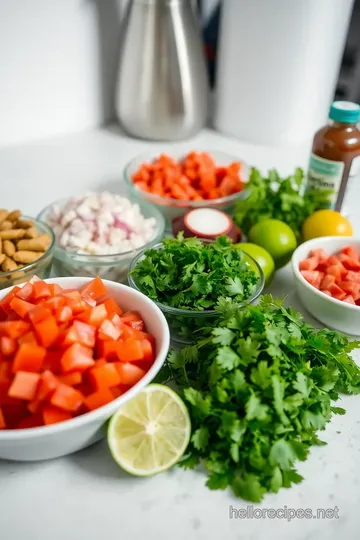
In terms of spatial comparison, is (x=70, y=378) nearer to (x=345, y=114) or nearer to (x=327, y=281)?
(x=327, y=281)

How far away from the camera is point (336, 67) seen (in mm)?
1896

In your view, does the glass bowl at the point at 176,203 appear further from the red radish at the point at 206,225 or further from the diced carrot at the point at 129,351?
the diced carrot at the point at 129,351

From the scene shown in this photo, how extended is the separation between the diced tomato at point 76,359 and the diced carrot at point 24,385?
5 cm

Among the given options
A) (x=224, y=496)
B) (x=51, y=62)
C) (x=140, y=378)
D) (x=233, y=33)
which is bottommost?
(x=224, y=496)

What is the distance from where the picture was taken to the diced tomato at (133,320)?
0.97 meters

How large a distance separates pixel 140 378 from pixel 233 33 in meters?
1.42

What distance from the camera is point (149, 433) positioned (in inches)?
32.2

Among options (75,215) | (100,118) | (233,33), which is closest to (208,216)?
(75,215)

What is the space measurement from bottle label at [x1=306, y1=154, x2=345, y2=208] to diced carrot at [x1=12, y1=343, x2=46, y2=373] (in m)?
0.89

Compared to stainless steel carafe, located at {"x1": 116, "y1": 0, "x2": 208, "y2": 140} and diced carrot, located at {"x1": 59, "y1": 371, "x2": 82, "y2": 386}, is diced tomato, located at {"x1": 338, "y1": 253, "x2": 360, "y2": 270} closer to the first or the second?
diced carrot, located at {"x1": 59, "y1": 371, "x2": 82, "y2": 386}

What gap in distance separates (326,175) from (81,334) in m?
0.83

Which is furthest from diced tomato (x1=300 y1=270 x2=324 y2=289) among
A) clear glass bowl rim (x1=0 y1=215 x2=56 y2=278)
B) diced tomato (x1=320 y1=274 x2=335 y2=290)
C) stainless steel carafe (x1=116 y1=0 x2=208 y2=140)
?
stainless steel carafe (x1=116 y1=0 x2=208 y2=140)

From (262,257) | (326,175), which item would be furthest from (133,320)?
(326,175)

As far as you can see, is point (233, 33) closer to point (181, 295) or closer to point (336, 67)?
point (336, 67)
